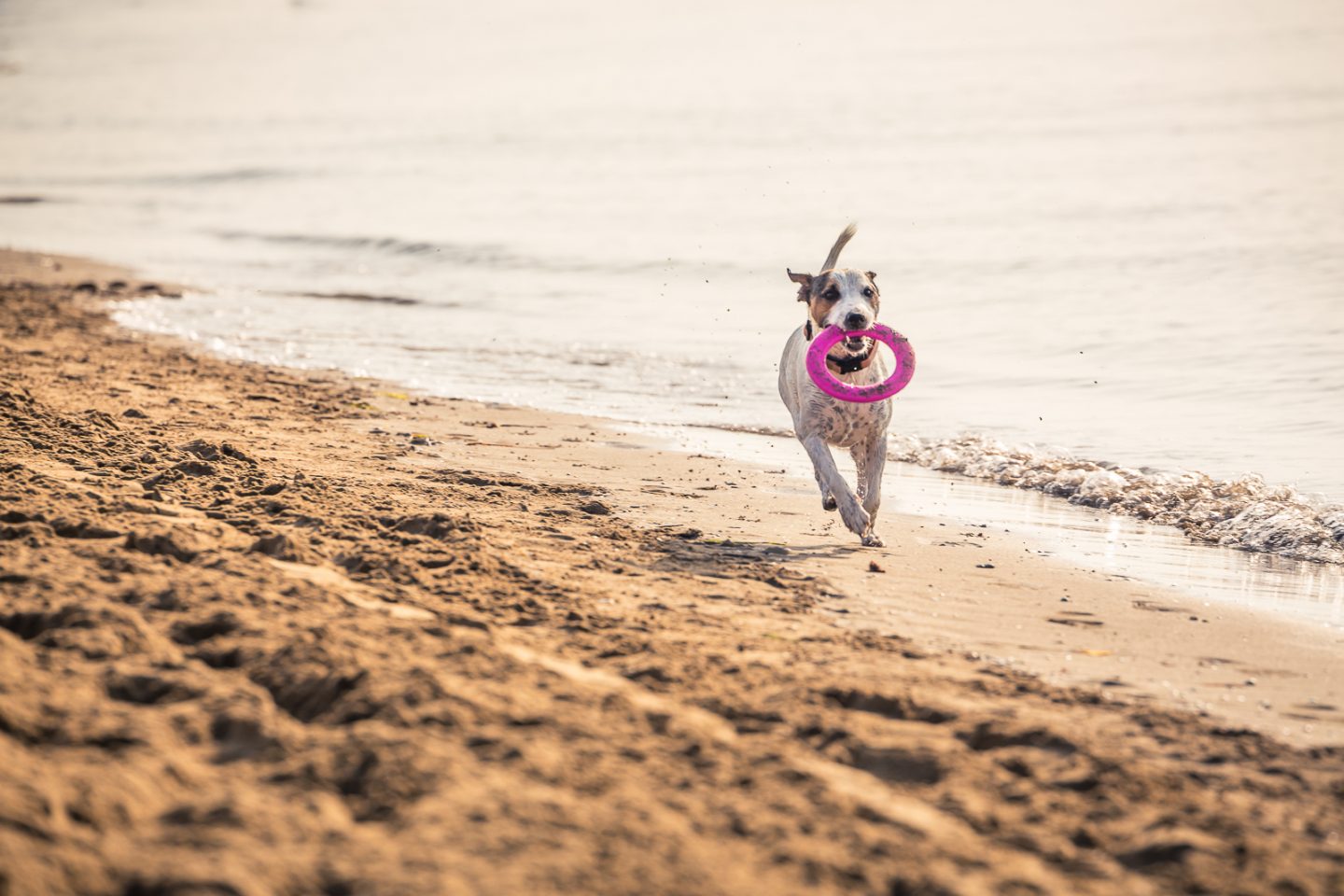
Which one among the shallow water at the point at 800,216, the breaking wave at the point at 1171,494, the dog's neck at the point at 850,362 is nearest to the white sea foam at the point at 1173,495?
the breaking wave at the point at 1171,494

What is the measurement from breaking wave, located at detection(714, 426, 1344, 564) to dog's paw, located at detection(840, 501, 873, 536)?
Result: 2.25 metres

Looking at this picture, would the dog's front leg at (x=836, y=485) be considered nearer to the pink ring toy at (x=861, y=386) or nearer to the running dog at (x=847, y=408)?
the running dog at (x=847, y=408)

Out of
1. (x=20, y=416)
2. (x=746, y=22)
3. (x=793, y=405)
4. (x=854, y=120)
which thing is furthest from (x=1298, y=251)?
(x=746, y=22)

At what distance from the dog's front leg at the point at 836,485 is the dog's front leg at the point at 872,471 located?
10 centimetres

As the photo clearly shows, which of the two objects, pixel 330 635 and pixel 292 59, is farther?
pixel 292 59

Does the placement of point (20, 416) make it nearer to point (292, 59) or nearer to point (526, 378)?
point (526, 378)

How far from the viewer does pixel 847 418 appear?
7961 mm

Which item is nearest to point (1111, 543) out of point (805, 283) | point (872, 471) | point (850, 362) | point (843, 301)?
point (872, 471)

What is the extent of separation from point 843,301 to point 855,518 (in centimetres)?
134

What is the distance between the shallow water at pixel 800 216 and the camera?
1338cm

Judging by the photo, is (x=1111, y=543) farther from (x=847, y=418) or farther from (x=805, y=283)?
(x=805, y=283)

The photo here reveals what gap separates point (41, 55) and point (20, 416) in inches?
4166

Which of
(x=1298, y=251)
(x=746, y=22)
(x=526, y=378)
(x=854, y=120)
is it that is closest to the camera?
(x=526, y=378)

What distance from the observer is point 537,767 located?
3.62 metres
